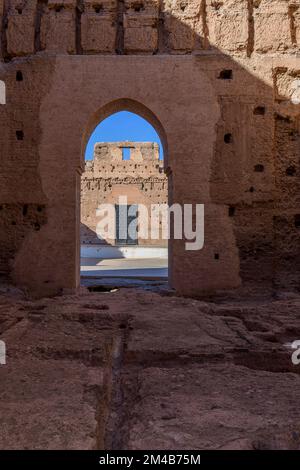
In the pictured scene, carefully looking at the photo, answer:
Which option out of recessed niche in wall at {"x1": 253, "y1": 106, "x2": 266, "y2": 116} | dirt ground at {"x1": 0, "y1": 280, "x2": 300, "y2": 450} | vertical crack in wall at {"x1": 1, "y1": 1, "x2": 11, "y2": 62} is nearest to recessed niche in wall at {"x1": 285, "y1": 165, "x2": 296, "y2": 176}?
recessed niche in wall at {"x1": 253, "y1": 106, "x2": 266, "y2": 116}

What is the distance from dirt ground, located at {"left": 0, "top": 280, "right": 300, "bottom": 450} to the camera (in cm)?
160

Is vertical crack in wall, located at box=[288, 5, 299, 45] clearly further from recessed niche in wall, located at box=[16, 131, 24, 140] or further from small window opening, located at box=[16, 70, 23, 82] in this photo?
recessed niche in wall, located at box=[16, 131, 24, 140]

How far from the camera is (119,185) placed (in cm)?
1900

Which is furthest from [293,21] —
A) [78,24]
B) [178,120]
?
[78,24]

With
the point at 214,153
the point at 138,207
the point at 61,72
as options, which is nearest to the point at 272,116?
the point at 214,153

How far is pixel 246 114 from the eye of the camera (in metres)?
6.21

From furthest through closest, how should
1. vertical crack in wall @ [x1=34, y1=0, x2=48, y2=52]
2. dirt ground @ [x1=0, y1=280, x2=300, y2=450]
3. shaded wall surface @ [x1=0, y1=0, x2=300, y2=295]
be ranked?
vertical crack in wall @ [x1=34, y1=0, x2=48, y2=52] < shaded wall surface @ [x1=0, y1=0, x2=300, y2=295] < dirt ground @ [x1=0, y1=280, x2=300, y2=450]

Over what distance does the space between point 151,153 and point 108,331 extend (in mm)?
16911

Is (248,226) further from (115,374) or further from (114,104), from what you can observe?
(115,374)

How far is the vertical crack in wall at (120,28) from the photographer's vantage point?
635 centimetres

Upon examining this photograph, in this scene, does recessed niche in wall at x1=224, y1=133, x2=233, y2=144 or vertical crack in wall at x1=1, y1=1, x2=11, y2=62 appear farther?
vertical crack in wall at x1=1, y1=1, x2=11, y2=62

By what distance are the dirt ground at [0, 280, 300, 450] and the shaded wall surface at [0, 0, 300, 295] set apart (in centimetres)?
236

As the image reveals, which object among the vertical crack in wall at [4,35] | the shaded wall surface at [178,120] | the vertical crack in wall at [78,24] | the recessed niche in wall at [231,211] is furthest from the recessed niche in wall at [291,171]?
the vertical crack in wall at [4,35]

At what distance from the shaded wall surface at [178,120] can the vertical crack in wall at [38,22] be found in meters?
0.03
